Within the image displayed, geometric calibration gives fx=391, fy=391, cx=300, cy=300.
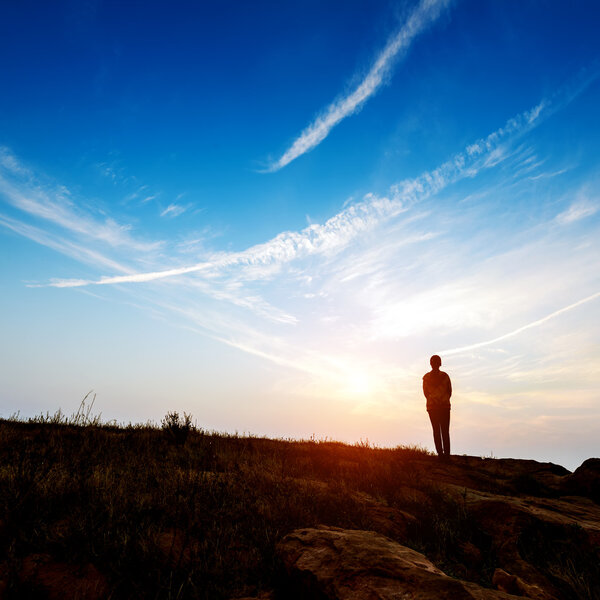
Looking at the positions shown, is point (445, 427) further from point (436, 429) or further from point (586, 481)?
point (586, 481)

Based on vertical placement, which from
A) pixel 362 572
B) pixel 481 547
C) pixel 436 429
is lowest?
pixel 481 547

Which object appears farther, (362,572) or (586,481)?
(586,481)

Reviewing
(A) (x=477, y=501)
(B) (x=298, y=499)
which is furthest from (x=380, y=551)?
(A) (x=477, y=501)

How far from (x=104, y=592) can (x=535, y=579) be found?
5.00 metres

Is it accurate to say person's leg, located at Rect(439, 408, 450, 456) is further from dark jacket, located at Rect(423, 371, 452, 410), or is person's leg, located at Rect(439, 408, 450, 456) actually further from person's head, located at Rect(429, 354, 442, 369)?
person's head, located at Rect(429, 354, 442, 369)

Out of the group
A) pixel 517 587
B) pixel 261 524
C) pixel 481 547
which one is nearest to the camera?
pixel 517 587

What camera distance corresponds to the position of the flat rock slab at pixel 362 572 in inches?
110

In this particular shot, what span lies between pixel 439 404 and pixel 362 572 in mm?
8540

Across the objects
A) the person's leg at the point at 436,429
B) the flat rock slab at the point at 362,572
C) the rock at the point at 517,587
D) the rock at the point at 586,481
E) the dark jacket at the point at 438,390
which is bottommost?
the rock at the point at 517,587


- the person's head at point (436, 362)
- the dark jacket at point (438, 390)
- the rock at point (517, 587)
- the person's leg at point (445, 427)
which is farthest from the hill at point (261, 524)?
the person's head at point (436, 362)

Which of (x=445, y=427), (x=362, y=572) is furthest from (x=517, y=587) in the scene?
(x=445, y=427)

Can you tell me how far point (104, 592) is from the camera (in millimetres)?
3457

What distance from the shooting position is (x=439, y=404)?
1097 centimetres

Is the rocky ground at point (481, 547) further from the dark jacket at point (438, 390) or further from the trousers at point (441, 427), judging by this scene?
the dark jacket at point (438, 390)
